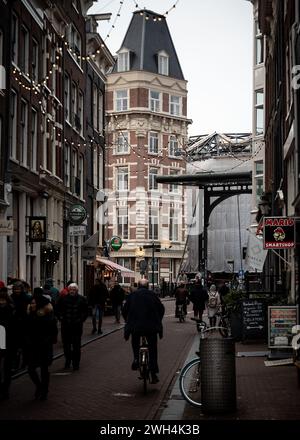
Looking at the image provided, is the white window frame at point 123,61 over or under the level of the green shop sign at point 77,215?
over

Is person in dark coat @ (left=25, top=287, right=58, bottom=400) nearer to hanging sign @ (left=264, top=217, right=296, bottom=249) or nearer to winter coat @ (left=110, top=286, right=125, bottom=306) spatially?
hanging sign @ (left=264, top=217, right=296, bottom=249)

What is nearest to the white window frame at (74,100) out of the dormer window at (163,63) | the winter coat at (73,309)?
the winter coat at (73,309)

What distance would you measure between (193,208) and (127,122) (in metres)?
9.43

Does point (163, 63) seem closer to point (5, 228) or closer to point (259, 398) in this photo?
point (5, 228)

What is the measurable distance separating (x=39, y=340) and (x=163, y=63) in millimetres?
66248

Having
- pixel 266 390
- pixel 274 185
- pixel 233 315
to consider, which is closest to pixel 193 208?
pixel 274 185

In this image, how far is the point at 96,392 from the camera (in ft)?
44.4

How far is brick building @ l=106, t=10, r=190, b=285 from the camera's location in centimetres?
7462

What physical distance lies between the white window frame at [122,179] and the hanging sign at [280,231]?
57086 mm

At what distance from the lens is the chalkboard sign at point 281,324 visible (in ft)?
57.9

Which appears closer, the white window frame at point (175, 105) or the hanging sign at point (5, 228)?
the hanging sign at point (5, 228)

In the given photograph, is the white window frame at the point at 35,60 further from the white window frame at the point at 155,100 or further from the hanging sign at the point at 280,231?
the white window frame at the point at 155,100

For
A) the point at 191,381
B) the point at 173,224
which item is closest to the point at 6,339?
the point at 191,381

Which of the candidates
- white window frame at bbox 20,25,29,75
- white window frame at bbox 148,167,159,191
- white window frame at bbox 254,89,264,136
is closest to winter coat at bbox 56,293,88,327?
white window frame at bbox 20,25,29,75
